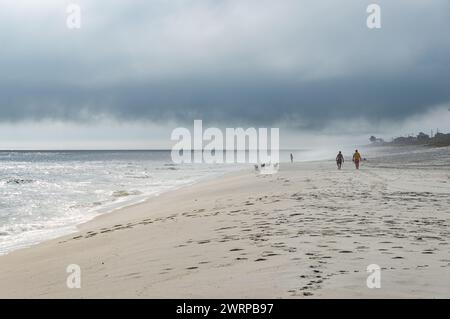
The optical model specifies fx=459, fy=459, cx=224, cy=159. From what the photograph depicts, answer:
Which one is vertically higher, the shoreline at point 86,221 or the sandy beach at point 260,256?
the sandy beach at point 260,256

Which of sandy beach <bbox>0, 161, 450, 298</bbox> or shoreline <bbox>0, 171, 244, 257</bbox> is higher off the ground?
sandy beach <bbox>0, 161, 450, 298</bbox>

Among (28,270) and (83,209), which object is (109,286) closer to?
(28,270)

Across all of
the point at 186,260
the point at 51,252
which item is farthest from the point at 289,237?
the point at 51,252

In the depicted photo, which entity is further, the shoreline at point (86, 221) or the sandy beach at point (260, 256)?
the shoreline at point (86, 221)

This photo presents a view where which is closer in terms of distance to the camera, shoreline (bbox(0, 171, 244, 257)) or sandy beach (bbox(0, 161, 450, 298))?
sandy beach (bbox(0, 161, 450, 298))

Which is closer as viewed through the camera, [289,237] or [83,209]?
[289,237]

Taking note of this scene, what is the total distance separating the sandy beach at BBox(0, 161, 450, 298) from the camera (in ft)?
21.3

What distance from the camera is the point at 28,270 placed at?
10.8 meters

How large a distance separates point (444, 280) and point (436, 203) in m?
10.3

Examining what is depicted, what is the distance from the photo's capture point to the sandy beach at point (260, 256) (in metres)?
6.48

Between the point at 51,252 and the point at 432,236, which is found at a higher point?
the point at 432,236

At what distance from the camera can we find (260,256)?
8.37 meters
